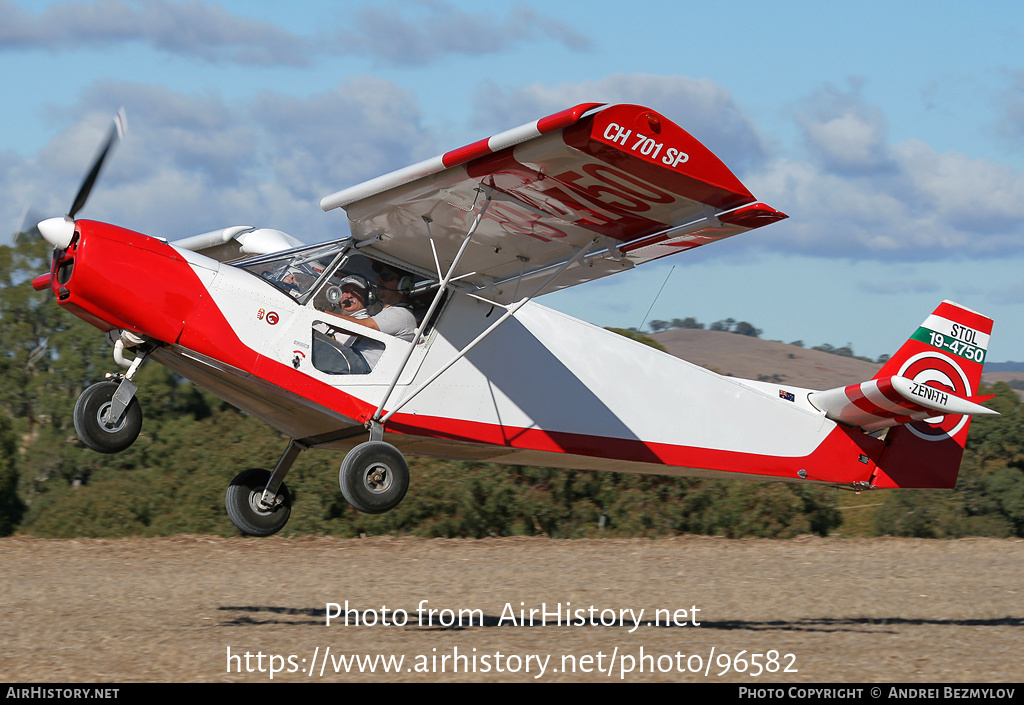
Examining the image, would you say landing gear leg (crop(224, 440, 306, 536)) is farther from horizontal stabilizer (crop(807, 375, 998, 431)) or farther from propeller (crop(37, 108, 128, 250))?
horizontal stabilizer (crop(807, 375, 998, 431))

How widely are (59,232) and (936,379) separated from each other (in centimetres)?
936

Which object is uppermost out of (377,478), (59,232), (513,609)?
(59,232)

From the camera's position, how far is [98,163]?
8.48 m

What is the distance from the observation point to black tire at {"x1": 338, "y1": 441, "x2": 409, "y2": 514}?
27.6 ft

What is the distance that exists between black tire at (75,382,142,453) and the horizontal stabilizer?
24.3ft

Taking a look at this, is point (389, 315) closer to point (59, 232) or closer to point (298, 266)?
point (298, 266)

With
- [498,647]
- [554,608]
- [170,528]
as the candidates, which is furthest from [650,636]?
[170,528]

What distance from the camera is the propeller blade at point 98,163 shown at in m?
8.21

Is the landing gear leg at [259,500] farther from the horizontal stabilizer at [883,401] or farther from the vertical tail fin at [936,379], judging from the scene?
the vertical tail fin at [936,379]

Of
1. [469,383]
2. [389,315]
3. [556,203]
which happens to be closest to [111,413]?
[389,315]

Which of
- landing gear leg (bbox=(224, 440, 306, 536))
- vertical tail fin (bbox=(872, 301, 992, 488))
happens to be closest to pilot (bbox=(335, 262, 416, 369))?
landing gear leg (bbox=(224, 440, 306, 536))

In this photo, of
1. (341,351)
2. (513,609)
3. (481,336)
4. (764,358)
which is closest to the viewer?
(341,351)

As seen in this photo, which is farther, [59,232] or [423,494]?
[423,494]
